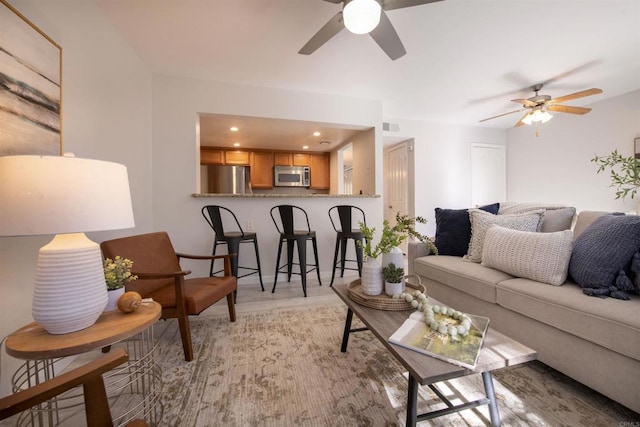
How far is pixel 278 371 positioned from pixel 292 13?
2.50 meters

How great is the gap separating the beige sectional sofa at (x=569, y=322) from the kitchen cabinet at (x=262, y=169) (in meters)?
4.40

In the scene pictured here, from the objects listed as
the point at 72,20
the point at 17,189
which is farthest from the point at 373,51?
the point at 17,189

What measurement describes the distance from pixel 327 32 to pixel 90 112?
1.76m

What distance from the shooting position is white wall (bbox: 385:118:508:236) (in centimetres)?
453

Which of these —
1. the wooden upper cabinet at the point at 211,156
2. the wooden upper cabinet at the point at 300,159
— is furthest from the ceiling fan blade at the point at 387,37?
the wooden upper cabinet at the point at 211,156

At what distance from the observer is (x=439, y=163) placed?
464 cm

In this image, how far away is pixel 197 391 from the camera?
1.30m

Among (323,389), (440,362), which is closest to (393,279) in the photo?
(440,362)

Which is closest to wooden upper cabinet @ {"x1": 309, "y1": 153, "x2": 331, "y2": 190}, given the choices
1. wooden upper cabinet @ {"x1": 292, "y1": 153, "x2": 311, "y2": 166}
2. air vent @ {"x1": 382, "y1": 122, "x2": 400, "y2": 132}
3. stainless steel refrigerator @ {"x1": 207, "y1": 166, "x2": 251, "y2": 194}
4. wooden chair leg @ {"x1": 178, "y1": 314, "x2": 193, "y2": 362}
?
wooden upper cabinet @ {"x1": 292, "y1": 153, "x2": 311, "y2": 166}

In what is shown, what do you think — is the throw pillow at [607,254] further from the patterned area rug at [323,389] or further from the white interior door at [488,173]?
the white interior door at [488,173]

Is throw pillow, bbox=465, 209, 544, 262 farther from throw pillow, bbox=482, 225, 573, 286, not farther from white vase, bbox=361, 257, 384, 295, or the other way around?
white vase, bbox=361, 257, 384, 295

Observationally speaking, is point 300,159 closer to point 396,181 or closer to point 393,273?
point 396,181

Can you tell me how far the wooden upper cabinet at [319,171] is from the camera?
5.77 metres

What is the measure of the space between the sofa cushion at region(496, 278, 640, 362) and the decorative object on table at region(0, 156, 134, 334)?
2.05 metres
